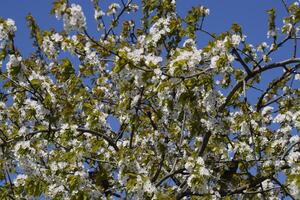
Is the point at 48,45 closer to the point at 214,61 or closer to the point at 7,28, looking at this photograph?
the point at 7,28

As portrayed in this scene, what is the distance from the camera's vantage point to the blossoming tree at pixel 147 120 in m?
5.62

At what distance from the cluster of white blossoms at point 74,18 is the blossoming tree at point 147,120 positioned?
0.01m

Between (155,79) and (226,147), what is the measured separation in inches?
93.9

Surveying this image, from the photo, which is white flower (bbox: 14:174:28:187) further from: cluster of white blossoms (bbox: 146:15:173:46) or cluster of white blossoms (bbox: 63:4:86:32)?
cluster of white blossoms (bbox: 146:15:173:46)

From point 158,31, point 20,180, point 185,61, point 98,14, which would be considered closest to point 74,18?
point 158,31

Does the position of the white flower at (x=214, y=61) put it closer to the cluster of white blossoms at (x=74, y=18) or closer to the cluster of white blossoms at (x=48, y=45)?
the cluster of white blossoms at (x=74, y=18)

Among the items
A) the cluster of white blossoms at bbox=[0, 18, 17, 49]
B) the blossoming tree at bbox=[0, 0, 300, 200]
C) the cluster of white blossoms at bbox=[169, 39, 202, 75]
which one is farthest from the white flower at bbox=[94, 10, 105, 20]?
the cluster of white blossoms at bbox=[169, 39, 202, 75]

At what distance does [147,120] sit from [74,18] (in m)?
2.80

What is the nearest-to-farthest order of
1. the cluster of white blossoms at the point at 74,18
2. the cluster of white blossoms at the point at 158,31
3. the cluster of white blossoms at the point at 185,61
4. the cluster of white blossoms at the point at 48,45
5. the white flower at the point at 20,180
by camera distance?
the cluster of white blossoms at the point at 185,61 → the cluster of white blossoms at the point at 74,18 → the white flower at the point at 20,180 → the cluster of white blossoms at the point at 158,31 → the cluster of white blossoms at the point at 48,45

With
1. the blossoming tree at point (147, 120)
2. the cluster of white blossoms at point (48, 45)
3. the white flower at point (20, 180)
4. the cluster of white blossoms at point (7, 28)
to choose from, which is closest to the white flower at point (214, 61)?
the blossoming tree at point (147, 120)

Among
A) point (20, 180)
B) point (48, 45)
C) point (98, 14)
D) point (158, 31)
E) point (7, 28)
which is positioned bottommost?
point (20, 180)

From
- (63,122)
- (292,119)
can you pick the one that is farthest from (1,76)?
(292,119)

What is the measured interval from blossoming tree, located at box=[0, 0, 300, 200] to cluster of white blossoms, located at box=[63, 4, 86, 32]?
11mm

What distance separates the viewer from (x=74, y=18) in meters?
5.84
